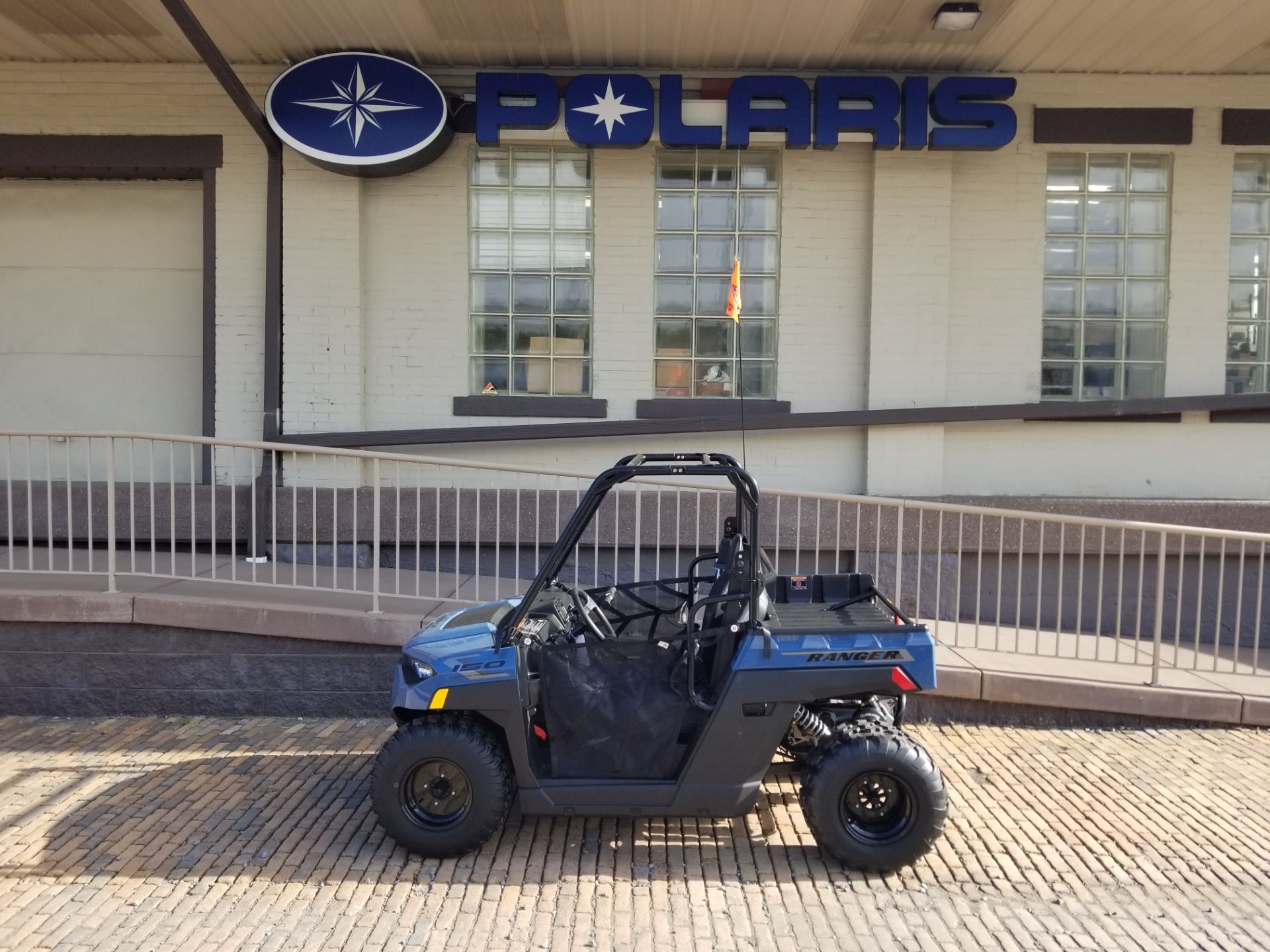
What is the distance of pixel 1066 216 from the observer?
8.47 metres

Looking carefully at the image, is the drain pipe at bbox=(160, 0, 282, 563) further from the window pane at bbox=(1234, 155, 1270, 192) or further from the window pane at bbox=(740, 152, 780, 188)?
the window pane at bbox=(1234, 155, 1270, 192)

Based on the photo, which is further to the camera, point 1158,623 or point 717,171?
point 717,171

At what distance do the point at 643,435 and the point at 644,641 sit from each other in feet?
13.7

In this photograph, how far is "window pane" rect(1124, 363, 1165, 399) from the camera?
28.0 ft

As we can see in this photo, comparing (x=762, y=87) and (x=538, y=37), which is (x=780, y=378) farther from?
(x=538, y=37)

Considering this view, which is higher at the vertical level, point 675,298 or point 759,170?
point 759,170

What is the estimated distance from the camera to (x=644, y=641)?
13.9 feet

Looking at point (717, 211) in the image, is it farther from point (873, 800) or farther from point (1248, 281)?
point (873, 800)

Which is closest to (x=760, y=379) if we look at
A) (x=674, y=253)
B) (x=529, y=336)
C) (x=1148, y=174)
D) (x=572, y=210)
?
(x=674, y=253)

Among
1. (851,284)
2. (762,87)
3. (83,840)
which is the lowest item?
(83,840)

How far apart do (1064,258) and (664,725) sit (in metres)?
6.27

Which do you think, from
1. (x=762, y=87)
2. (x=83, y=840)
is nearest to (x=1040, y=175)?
(x=762, y=87)

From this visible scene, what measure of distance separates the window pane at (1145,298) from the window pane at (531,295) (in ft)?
16.5

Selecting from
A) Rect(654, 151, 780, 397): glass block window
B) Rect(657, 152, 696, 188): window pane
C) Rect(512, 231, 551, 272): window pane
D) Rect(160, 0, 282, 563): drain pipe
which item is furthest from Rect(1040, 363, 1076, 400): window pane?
Rect(160, 0, 282, 563): drain pipe
